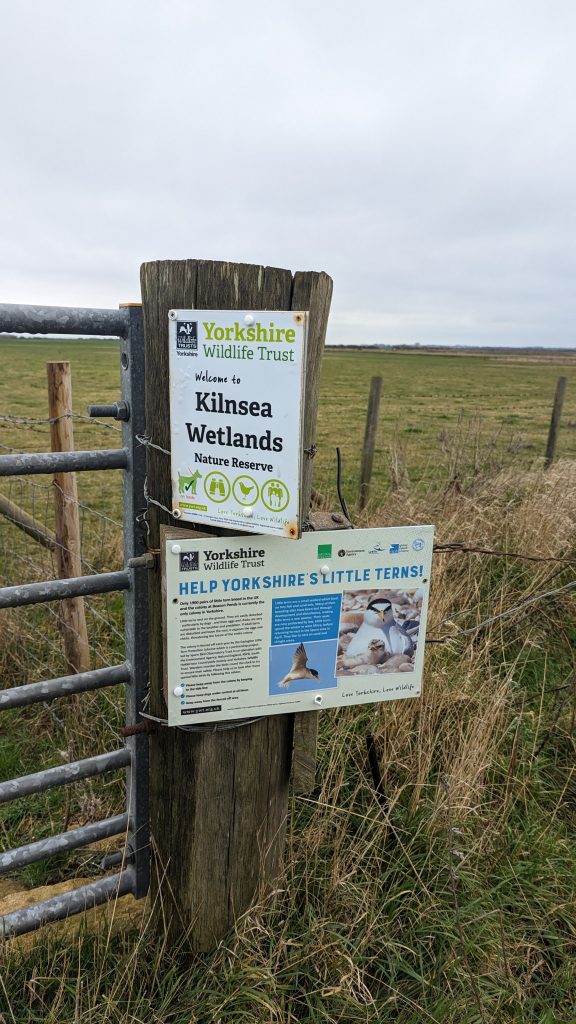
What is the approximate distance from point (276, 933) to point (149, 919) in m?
0.36

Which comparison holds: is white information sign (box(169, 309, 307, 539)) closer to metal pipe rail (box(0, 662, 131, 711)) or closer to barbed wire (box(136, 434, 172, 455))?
barbed wire (box(136, 434, 172, 455))

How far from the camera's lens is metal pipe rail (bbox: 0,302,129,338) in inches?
62.0

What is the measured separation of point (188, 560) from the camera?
1642 mm

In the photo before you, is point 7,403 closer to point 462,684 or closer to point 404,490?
point 404,490

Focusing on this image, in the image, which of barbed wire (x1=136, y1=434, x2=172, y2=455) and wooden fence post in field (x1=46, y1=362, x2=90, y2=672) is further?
wooden fence post in field (x1=46, y1=362, x2=90, y2=672)

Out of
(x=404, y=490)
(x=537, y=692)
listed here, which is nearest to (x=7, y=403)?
(x=404, y=490)

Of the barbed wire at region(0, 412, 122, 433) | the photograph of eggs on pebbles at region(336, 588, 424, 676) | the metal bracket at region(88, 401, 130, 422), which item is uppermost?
the metal bracket at region(88, 401, 130, 422)

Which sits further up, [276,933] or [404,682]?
[404,682]

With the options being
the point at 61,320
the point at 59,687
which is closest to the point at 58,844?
the point at 59,687

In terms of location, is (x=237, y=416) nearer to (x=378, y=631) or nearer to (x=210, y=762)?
(x=378, y=631)

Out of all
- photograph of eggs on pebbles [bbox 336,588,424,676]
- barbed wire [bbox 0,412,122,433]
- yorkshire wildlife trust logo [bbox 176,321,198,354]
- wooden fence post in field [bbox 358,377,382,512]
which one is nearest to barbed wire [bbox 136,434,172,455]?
barbed wire [bbox 0,412,122,433]

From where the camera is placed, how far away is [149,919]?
1925 mm

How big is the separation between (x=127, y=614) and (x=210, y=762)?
45 centimetres

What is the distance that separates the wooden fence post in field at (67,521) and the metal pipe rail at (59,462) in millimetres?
1895
